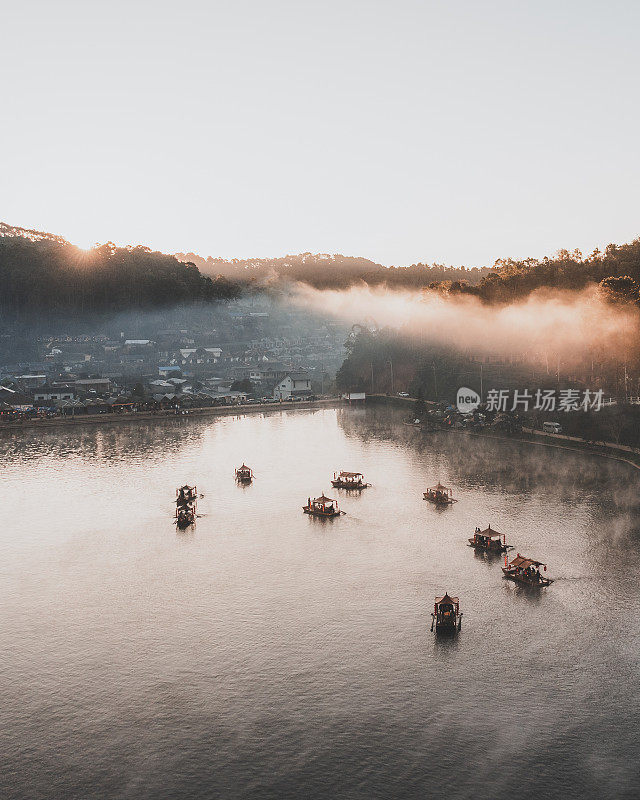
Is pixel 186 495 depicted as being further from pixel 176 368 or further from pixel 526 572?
pixel 176 368

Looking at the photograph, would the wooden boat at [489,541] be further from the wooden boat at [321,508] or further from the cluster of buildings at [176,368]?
the cluster of buildings at [176,368]

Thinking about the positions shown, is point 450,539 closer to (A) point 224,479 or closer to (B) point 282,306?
(A) point 224,479

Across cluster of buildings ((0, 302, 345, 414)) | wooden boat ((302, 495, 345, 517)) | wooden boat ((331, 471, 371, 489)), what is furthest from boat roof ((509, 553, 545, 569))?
cluster of buildings ((0, 302, 345, 414))

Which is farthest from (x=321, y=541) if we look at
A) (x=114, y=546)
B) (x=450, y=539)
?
(x=114, y=546)

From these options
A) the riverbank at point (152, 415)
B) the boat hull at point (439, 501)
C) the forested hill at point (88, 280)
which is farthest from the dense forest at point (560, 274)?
the forested hill at point (88, 280)

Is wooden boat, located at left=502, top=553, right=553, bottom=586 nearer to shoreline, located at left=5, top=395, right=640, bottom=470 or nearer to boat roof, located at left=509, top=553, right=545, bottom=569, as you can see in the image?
boat roof, located at left=509, top=553, right=545, bottom=569

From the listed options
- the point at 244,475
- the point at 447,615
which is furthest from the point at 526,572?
the point at 244,475

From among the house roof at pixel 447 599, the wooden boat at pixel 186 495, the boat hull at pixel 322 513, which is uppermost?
the house roof at pixel 447 599
